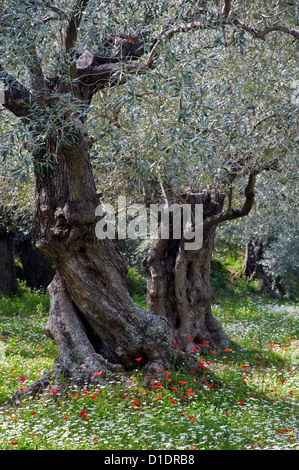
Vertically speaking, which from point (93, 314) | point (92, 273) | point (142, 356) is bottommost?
point (142, 356)

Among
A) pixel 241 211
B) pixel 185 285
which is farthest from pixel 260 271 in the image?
pixel 241 211

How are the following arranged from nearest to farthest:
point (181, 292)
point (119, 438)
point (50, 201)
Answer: point (119, 438), point (50, 201), point (181, 292)

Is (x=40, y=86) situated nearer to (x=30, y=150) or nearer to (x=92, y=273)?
(x=30, y=150)

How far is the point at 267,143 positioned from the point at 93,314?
12.6 feet

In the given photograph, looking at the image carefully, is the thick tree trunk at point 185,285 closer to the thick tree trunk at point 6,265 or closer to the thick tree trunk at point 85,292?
the thick tree trunk at point 85,292

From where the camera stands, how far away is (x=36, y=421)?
582 cm

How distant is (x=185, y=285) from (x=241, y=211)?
7.77ft

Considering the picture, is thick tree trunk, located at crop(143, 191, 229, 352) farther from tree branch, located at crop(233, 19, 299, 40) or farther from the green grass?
tree branch, located at crop(233, 19, 299, 40)

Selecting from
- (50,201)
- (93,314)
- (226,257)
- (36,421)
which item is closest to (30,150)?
(50,201)

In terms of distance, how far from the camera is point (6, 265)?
18375mm

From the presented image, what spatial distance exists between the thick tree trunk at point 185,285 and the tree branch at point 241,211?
824 mm

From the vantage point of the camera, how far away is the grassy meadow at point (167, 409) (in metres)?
5.24

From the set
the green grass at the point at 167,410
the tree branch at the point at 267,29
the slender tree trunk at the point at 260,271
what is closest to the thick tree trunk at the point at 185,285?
the green grass at the point at 167,410

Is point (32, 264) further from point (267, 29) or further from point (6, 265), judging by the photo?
point (267, 29)
